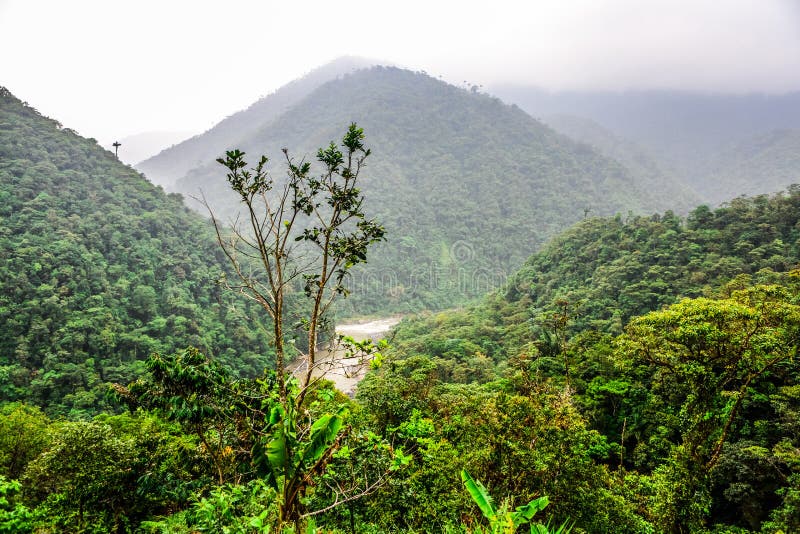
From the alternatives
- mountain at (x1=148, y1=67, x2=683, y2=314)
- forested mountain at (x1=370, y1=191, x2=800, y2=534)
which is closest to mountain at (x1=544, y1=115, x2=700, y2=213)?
mountain at (x1=148, y1=67, x2=683, y2=314)

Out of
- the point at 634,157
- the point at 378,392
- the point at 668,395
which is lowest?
the point at 668,395

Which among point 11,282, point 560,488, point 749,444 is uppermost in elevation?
point 11,282

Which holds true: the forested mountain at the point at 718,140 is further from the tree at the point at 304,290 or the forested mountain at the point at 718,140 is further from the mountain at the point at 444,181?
the tree at the point at 304,290

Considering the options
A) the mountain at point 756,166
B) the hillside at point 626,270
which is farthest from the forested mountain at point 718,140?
the hillside at point 626,270

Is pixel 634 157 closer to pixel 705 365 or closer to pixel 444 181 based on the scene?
pixel 444 181

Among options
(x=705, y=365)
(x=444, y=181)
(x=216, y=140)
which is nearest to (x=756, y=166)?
(x=444, y=181)

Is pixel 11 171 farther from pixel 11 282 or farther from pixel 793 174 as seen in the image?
pixel 793 174

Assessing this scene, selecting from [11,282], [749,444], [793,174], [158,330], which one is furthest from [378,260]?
[793,174]
